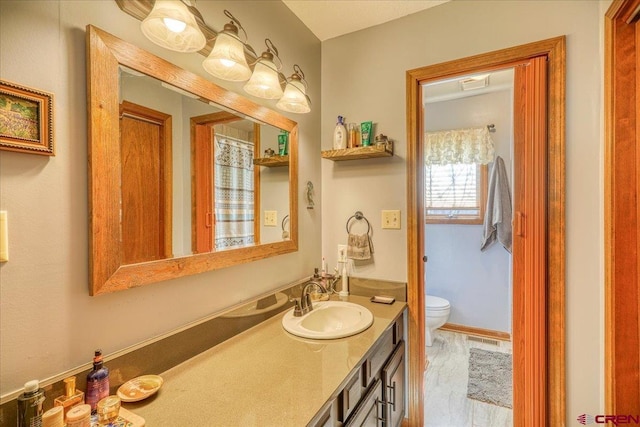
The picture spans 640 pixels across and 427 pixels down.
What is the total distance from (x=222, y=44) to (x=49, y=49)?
0.48m

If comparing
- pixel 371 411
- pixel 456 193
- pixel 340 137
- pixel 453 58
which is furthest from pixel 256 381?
pixel 456 193

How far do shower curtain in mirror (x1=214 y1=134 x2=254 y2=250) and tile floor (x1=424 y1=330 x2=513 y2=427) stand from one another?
1660 millimetres

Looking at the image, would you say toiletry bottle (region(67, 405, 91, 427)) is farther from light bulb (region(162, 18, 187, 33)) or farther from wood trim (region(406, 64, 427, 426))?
wood trim (region(406, 64, 427, 426))

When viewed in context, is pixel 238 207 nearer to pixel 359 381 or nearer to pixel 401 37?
pixel 359 381

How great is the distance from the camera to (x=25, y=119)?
696 mm

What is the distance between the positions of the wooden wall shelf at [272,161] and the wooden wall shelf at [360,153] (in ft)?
0.99

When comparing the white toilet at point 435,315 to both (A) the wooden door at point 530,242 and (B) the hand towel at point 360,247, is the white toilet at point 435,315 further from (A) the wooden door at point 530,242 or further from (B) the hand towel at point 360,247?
(B) the hand towel at point 360,247

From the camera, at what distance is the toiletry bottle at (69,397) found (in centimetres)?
72

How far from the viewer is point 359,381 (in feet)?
3.65

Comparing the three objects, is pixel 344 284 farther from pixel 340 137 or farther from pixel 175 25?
pixel 175 25

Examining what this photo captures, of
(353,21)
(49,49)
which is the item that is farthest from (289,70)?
(49,49)

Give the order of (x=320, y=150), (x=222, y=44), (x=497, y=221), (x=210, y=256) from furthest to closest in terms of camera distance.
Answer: (x=497, y=221)
(x=320, y=150)
(x=210, y=256)
(x=222, y=44)

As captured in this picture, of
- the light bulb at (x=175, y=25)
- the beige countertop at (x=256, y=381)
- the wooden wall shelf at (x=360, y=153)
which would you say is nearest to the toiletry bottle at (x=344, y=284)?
the beige countertop at (x=256, y=381)

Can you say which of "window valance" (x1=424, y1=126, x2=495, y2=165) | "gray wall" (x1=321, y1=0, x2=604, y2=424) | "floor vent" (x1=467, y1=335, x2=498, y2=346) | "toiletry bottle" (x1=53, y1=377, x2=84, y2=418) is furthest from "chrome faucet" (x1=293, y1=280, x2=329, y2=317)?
"floor vent" (x1=467, y1=335, x2=498, y2=346)
